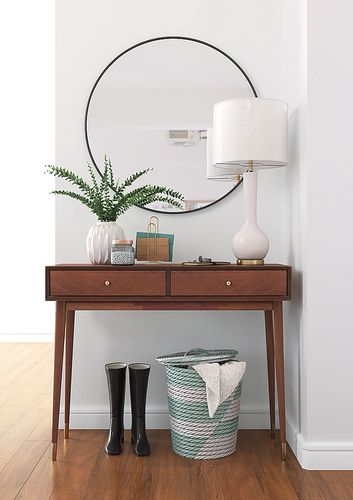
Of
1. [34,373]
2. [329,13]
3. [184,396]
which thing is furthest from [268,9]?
[34,373]

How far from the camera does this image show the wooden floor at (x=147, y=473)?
223cm

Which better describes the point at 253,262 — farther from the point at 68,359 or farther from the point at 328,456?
the point at 68,359

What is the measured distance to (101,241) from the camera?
2717 mm

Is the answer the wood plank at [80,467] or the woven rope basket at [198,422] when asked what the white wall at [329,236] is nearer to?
the woven rope basket at [198,422]

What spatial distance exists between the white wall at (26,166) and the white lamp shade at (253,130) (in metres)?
3.09

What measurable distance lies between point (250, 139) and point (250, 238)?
420 mm

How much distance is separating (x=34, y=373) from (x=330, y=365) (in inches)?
94.3

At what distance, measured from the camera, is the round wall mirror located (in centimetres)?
303

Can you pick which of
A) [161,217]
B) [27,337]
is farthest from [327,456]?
[27,337]

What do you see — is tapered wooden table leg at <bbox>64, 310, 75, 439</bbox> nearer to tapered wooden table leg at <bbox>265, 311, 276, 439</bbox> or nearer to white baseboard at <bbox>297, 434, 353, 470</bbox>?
tapered wooden table leg at <bbox>265, 311, 276, 439</bbox>

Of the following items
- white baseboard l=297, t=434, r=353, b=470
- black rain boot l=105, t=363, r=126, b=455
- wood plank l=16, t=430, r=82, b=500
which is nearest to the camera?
wood plank l=16, t=430, r=82, b=500

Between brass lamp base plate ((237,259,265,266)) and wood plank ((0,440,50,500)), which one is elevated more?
brass lamp base plate ((237,259,265,266))

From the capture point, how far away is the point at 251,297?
255cm

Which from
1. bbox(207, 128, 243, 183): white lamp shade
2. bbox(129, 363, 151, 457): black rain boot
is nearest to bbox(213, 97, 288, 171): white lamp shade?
bbox(207, 128, 243, 183): white lamp shade
